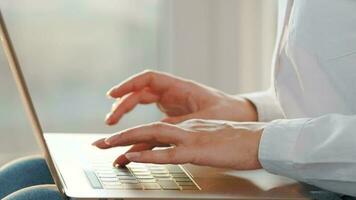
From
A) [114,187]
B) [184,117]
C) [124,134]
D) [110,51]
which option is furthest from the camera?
[110,51]

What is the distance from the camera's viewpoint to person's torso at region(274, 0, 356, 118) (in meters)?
0.94

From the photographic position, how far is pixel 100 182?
0.80 metres

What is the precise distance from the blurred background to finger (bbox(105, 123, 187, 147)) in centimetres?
91

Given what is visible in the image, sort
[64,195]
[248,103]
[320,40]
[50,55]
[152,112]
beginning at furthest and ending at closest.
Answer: [152,112]
[50,55]
[248,103]
[320,40]
[64,195]

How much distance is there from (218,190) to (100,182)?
121mm

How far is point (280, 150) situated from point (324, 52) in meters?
0.16

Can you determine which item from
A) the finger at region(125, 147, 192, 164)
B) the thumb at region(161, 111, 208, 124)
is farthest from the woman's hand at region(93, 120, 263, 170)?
the thumb at region(161, 111, 208, 124)

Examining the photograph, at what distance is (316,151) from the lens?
2.78 feet

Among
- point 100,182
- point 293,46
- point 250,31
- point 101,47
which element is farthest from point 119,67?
point 100,182

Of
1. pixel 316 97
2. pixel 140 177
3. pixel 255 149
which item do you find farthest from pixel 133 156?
pixel 316 97

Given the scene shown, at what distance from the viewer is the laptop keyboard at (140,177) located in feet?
2.60

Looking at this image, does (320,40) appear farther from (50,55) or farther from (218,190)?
(50,55)

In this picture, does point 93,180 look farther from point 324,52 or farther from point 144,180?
point 324,52

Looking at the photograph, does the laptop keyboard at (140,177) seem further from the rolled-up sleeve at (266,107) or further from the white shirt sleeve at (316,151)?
the rolled-up sleeve at (266,107)
